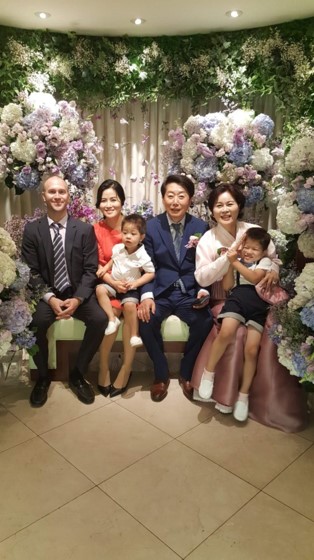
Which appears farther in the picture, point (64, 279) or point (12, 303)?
point (64, 279)

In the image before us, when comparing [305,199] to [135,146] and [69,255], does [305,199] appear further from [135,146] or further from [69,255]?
[135,146]

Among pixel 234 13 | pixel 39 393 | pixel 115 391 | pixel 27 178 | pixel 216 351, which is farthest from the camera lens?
pixel 27 178

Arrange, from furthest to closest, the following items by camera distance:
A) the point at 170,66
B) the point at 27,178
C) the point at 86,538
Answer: the point at 170,66 < the point at 27,178 < the point at 86,538

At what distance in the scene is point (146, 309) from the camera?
2.98 meters

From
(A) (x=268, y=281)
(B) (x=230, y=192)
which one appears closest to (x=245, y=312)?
(A) (x=268, y=281)

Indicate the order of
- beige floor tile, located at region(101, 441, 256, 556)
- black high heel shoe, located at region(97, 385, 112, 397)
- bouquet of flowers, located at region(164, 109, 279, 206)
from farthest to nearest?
bouquet of flowers, located at region(164, 109, 279, 206) < black high heel shoe, located at region(97, 385, 112, 397) < beige floor tile, located at region(101, 441, 256, 556)

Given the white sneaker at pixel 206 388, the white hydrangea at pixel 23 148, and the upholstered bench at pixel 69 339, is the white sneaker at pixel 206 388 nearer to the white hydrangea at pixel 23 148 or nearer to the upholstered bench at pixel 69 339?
the upholstered bench at pixel 69 339

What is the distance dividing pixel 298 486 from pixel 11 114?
319 cm

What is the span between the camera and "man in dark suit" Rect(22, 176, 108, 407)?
3.01 meters

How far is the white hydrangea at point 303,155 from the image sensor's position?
251 centimetres

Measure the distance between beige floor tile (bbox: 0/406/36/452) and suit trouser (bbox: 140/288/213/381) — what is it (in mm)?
927

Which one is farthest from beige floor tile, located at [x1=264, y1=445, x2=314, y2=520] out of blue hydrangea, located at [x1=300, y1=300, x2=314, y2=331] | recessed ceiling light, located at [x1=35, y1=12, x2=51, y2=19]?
recessed ceiling light, located at [x1=35, y1=12, x2=51, y2=19]

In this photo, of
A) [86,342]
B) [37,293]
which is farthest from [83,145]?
[86,342]

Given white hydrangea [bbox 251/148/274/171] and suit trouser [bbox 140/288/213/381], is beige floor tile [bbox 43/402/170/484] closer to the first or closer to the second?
suit trouser [bbox 140/288/213/381]
